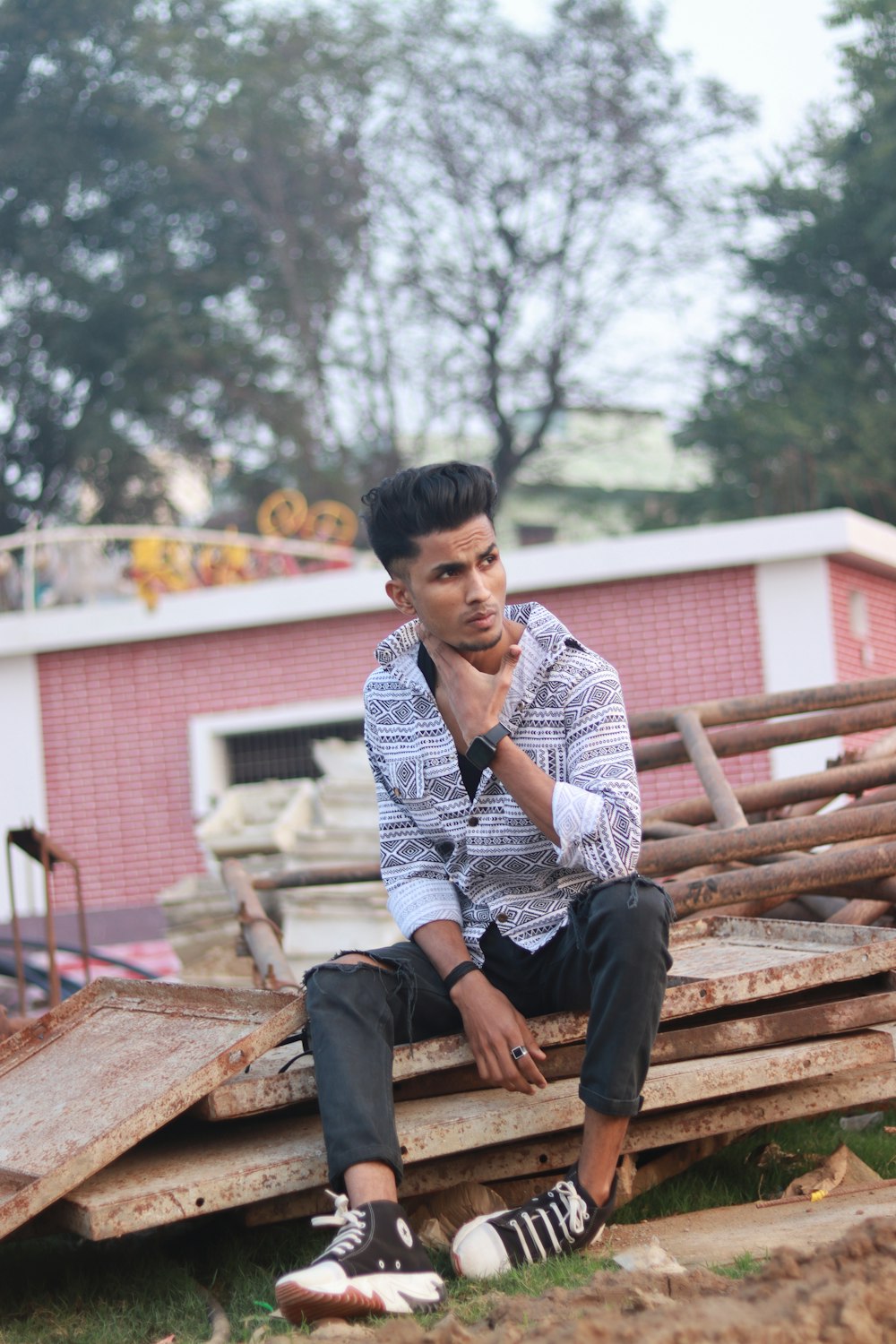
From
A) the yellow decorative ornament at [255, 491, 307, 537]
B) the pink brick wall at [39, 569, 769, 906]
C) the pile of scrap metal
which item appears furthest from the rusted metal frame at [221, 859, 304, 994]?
the yellow decorative ornament at [255, 491, 307, 537]

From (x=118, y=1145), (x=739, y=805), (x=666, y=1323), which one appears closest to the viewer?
(x=666, y=1323)

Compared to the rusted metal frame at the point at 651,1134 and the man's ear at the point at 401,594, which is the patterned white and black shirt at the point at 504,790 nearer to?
the man's ear at the point at 401,594

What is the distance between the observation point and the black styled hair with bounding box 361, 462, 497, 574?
10.8 ft

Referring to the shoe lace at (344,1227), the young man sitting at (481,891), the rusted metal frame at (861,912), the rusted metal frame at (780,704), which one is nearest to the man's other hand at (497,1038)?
the young man sitting at (481,891)

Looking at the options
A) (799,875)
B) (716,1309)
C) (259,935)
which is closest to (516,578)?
(259,935)

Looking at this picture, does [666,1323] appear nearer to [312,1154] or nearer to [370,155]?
[312,1154]

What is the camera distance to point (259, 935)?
17.9 ft

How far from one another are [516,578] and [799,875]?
10.2m

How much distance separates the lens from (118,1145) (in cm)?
292

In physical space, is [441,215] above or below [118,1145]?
above

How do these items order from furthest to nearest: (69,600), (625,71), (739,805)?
(625,71), (69,600), (739,805)

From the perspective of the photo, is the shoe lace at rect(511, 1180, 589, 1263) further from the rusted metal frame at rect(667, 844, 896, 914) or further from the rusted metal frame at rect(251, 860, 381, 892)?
the rusted metal frame at rect(251, 860, 381, 892)

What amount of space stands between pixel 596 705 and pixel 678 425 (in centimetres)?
2594

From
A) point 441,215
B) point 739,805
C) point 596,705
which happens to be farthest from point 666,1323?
point 441,215
